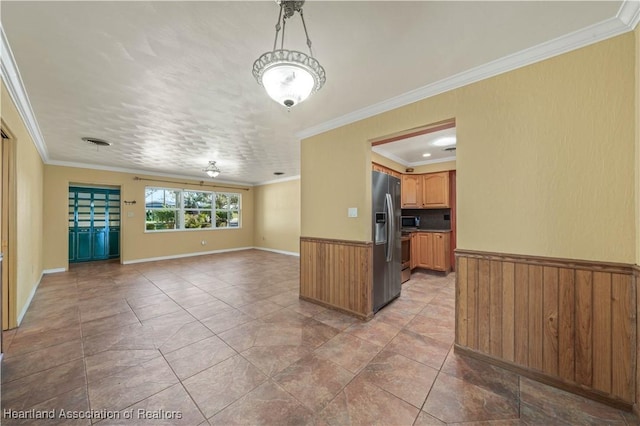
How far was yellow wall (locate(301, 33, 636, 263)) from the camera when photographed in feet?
5.29

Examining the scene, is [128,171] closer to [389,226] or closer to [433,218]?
[389,226]

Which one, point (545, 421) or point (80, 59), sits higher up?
point (80, 59)

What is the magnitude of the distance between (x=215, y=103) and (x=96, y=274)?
16.9ft

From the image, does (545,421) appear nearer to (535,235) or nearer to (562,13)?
(535,235)

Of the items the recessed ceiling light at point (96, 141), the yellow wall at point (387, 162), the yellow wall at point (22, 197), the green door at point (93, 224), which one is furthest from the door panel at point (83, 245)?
the yellow wall at point (387, 162)

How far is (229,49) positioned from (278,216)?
6586 mm

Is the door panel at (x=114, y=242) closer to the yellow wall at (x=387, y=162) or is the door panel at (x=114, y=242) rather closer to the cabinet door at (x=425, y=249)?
the yellow wall at (x=387, y=162)

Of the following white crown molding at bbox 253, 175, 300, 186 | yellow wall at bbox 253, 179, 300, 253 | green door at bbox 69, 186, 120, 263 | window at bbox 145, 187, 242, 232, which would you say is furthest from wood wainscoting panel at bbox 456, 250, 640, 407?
green door at bbox 69, 186, 120, 263

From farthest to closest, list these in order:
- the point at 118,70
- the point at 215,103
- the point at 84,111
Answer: the point at 84,111, the point at 215,103, the point at 118,70

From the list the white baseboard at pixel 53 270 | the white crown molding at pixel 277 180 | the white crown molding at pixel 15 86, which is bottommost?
the white baseboard at pixel 53 270

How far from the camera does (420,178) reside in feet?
18.1

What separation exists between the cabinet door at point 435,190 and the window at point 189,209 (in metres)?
6.35

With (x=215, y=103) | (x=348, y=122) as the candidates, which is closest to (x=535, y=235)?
(x=348, y=122)

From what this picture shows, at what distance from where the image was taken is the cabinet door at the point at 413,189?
5.53m
